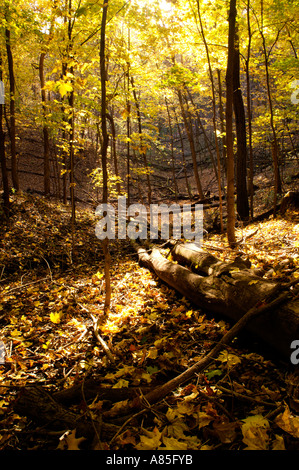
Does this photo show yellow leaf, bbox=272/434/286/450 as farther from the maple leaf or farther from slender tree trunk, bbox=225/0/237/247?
slender tree trunk, bbox=225/0/237/247

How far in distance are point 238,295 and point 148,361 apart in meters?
1.15

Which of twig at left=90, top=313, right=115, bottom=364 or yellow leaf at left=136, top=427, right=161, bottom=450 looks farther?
twig at left=90, top=313, right=115, bottom=364

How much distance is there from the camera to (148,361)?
2.51m

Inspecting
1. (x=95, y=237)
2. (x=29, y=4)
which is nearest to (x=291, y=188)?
(x=95, y=237)

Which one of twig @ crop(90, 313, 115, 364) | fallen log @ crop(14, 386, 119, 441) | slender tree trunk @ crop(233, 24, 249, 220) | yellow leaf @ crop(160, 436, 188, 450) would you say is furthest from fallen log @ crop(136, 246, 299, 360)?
slender tree trunk @ crop(233, 24, 249, 220)

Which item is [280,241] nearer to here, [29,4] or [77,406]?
[77,406]

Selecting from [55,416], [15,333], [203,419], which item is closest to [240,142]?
[15,333]

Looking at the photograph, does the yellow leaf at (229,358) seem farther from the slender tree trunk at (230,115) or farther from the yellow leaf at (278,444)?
the slender tree trunk at (230,115)

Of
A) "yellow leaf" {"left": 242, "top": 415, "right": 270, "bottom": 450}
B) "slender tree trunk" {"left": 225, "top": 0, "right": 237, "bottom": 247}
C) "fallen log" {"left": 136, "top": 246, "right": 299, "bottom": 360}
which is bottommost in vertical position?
"yellow leaf" {"left": 242, "top": 415, "right": 270, "bottom": 450}

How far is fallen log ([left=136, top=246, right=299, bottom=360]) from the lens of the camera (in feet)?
6.42

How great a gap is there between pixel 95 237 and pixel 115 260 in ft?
6.60

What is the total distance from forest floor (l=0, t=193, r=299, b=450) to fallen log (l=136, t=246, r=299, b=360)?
0.19 m

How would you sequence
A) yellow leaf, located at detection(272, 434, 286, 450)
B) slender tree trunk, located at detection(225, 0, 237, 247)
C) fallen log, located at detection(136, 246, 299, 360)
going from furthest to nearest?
1. slender tree trunk, located at detection(225, 0, 237, 247)
2. fallen log, located at detection(136, 246, 299, 360)
3. yellow leaf, located at detection(272, 434, 286, 450)
